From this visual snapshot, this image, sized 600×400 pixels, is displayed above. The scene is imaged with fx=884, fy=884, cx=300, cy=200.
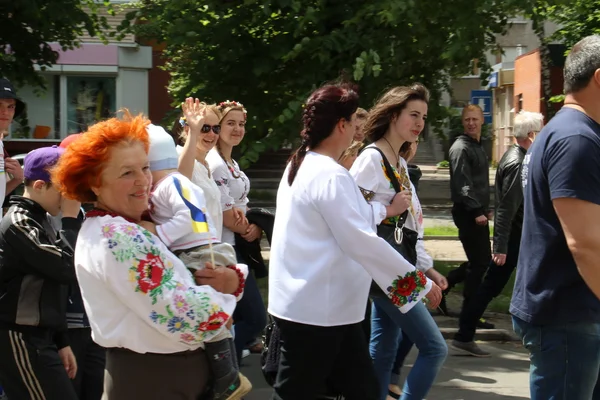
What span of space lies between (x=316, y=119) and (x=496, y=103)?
40.3 m

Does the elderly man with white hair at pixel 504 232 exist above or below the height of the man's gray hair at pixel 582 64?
below

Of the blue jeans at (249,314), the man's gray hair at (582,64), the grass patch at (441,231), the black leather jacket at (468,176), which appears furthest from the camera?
the grass patch at (441,231)

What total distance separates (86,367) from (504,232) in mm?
3689

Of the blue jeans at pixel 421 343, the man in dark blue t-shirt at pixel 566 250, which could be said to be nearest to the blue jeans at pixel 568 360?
the man in dark blue t-shirt at pixel 566 250

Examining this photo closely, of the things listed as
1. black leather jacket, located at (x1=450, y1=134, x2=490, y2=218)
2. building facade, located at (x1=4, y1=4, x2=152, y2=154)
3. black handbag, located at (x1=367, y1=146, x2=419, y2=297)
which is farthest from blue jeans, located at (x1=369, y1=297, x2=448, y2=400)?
building facade, located at (x1=4, y1=4, x2=152, y2=154)

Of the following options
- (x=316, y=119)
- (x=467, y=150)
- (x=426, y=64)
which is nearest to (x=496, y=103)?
(x=426, y=64)

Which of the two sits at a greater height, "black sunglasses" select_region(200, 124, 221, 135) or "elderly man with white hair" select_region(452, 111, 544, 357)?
"black sunglasses" select_region(200, 124, 221, 135)

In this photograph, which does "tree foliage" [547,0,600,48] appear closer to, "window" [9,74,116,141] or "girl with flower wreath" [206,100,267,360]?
"girl with flower wreath" [206,100,267,360]

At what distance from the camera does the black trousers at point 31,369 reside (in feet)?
11.7

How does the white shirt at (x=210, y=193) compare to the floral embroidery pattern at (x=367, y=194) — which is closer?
the floral embroidery pattern at (x=367, y=194)

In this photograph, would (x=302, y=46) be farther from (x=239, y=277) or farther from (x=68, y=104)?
(x=68, y=104)

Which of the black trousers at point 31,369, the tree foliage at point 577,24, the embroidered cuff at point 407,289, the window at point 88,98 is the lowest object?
the black trousers at point 31,369

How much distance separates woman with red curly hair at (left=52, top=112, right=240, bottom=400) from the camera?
260cm

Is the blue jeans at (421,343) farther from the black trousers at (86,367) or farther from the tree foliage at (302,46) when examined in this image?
the tree foliage at (302,46)
